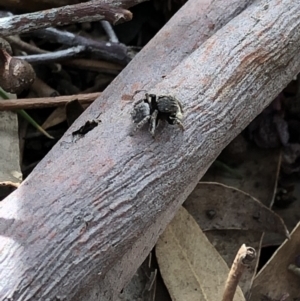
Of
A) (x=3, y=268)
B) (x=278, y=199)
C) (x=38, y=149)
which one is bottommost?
(x=278, y=199)

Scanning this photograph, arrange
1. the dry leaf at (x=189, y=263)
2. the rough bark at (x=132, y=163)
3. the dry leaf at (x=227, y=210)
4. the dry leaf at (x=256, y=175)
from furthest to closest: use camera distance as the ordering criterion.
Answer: the dry leaf at (x=256, y=175) → the dry leaf at (x=227, y=210) → the dry leaf at (x=189, y=263) → the rough bark at (x=132, y=163)

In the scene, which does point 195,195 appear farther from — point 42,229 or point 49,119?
point 42,229

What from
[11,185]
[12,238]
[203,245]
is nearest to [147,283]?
[203,245]

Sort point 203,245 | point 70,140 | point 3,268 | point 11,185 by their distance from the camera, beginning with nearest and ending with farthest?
point 3,268, point 70,140, point 11,185, point 203,245

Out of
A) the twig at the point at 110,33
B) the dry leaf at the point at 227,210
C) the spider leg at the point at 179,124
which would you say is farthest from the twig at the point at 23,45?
the spider leg at the point at 179,124

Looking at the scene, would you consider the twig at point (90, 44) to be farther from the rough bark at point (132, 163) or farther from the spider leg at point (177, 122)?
the spider leg at point (177, 122)

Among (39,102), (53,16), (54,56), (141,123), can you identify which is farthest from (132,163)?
(54,56)
